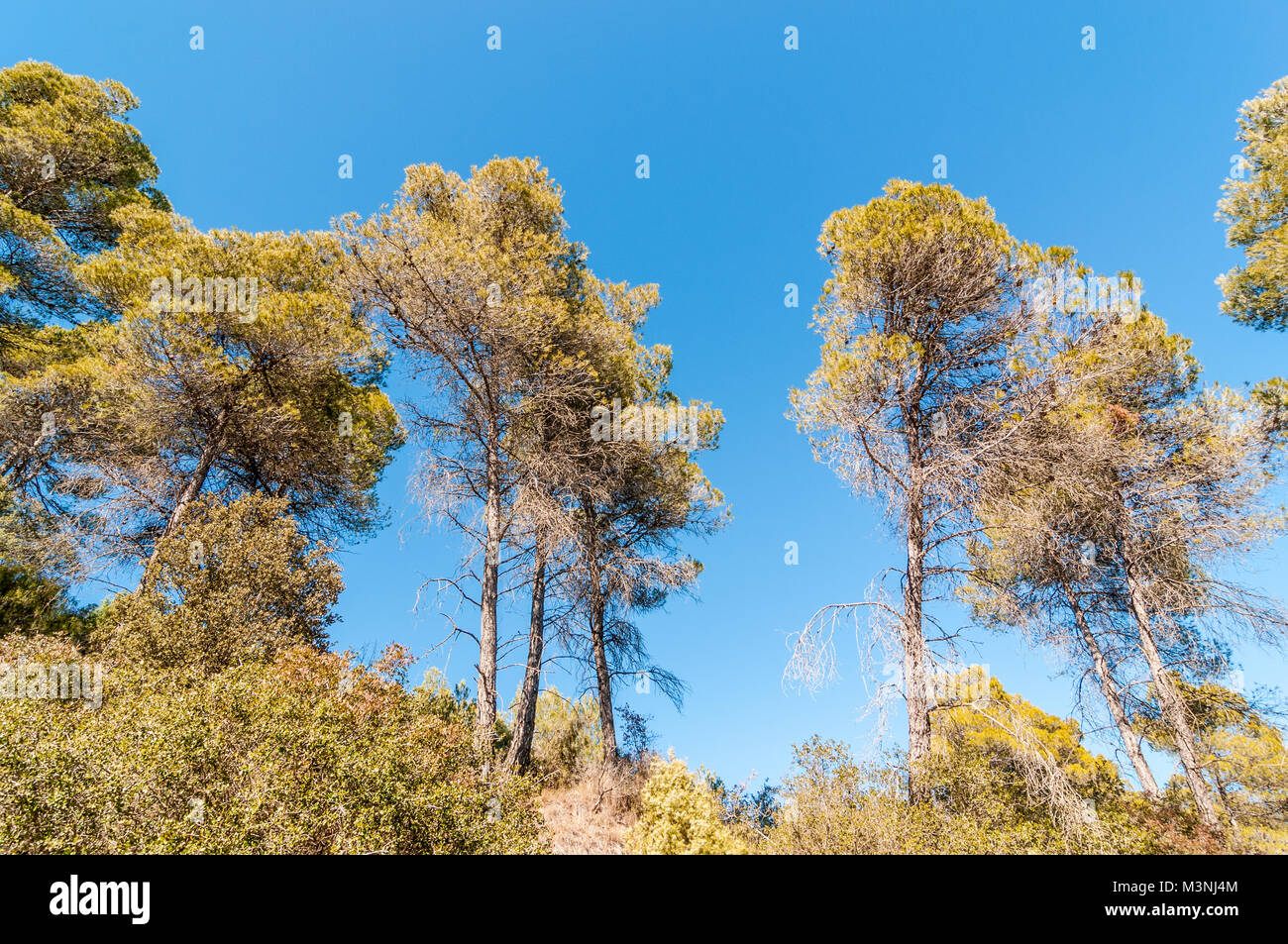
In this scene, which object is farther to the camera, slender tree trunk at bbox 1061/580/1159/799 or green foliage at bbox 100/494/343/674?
slender tree trunk at bbox 1061/580/1159/799

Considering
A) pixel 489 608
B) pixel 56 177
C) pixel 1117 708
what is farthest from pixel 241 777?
pixel 56 177

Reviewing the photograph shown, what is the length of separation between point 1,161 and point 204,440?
832cm

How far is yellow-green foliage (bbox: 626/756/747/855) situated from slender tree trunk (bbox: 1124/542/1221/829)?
26.0 feet

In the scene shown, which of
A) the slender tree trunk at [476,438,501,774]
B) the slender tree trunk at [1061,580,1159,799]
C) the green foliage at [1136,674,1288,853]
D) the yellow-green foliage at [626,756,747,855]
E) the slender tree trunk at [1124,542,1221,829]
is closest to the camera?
the yellow-green foliage at [626,756,747,855]

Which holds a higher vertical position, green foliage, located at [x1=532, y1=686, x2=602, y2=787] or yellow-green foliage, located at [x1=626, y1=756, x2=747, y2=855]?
yellow-green foliage, located at [x1=626, y1=756, x2=747, y2=855]

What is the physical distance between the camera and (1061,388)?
8.58m

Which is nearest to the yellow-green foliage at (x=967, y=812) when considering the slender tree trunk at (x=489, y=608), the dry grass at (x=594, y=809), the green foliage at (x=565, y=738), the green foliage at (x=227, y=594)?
the dry grass at (x=594, y=809)

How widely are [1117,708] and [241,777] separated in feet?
44.7

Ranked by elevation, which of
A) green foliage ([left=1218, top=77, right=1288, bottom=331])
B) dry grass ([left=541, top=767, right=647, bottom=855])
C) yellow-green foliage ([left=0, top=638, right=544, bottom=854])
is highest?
green foliage ([left=1218, top=77, right=1288, bottom=331])

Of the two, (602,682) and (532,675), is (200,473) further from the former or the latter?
(602,682)

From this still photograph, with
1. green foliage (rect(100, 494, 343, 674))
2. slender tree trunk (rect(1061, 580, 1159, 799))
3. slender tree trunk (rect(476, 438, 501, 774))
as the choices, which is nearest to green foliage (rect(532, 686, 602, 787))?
slender tree trunk (rect(476, 438, 501, 774))

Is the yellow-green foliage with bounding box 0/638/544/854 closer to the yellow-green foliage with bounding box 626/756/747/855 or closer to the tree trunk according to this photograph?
the yellow-green foliage with bounding box 626/756/747/855

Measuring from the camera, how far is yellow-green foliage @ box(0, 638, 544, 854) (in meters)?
3.74
